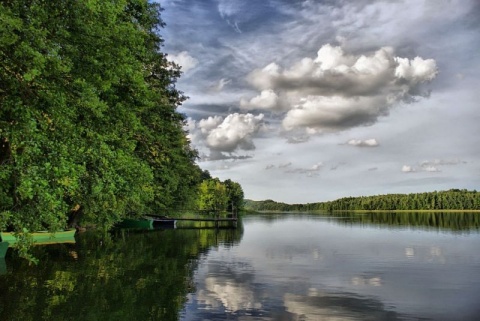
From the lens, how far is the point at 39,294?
52.1ft

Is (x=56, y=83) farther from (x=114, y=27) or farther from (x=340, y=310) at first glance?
(x=340, y=310)

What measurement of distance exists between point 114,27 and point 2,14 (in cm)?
606

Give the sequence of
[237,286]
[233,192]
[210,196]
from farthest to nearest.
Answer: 1. [233,192]
2. [210,196]
3. [237,286]

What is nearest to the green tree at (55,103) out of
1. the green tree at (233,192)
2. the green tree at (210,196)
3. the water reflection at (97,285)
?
the water reflection at (97,285)

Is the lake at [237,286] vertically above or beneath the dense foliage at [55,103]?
beneath

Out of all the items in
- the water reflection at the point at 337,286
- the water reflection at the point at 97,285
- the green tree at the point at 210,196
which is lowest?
the water reflection at the point at 337,286

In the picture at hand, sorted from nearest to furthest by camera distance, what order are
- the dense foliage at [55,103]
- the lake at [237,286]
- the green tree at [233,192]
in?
the dense foliage at [55,103] < the lake at [237,286] < the green tree at [233,192]

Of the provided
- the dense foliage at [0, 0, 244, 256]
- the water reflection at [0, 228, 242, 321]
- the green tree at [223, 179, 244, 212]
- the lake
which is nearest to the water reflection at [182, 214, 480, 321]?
the lake

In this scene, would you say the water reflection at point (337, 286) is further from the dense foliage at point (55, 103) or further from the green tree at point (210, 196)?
the green tree at point (210, 196)

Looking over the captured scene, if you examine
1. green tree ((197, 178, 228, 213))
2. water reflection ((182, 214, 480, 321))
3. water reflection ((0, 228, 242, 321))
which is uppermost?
green tree ((197, 178, 228, 213))

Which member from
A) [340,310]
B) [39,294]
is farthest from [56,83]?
[340,310]

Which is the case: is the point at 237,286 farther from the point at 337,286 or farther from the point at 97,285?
the point at 97,285

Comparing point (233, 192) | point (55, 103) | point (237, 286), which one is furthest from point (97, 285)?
point (233, 192)

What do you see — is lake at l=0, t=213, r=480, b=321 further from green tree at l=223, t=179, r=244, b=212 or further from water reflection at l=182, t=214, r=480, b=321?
green tree at l=223, t=179, r=244, b=212
